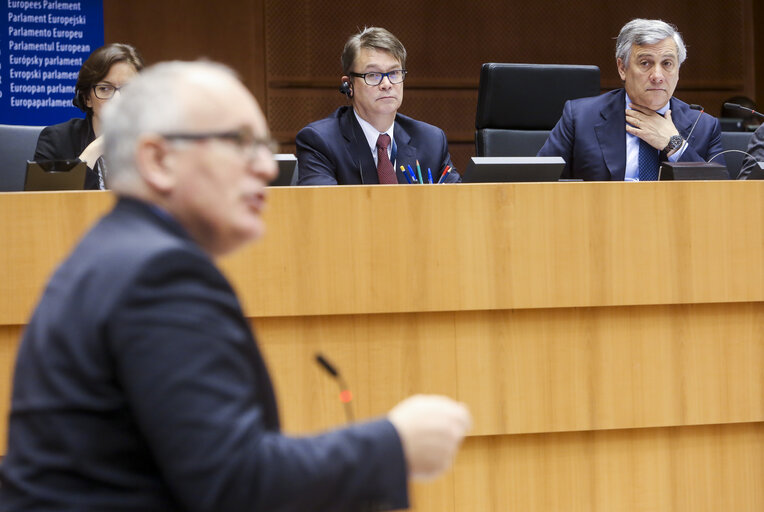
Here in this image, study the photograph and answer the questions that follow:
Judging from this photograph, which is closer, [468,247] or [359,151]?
[468,247]

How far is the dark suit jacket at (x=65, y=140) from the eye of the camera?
9.12ft

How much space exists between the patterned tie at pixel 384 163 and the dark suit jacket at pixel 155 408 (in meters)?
2.04

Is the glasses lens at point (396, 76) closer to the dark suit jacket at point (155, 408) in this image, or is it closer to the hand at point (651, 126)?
the hand at point (651, 126)

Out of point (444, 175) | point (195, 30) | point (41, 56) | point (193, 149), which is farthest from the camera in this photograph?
point (195, 30)

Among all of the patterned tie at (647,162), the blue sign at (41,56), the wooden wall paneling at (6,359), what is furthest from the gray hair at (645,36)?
the blue sign at (41,56)

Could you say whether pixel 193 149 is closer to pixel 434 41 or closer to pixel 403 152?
pixel 403 152

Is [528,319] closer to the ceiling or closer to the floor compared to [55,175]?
closer to the floor

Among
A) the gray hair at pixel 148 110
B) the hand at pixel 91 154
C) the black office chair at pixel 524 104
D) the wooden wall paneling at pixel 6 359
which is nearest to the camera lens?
the gray hair at pixel 148 110

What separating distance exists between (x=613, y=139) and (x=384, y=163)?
2.40 ft

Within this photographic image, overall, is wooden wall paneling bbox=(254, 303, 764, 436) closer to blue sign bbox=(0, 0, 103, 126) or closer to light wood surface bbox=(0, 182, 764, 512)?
light wood surface bbox=(0, 182, 764, 512)

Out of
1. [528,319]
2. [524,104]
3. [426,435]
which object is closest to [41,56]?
[524,104]

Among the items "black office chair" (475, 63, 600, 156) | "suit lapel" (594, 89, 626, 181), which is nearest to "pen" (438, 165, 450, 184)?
"black office chair" (475, 63, 600, 156)

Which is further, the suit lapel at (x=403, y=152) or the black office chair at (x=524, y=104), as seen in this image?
the black office chair at (x=524, y=104)

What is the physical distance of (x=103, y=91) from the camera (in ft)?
9.30
